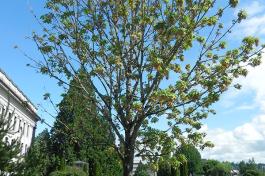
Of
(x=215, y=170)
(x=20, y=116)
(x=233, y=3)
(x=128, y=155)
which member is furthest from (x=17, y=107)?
(x=215, y=170)

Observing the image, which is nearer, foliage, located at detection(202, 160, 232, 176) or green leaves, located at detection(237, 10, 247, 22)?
green leaves, located at detection(237, 10, 247, 22)

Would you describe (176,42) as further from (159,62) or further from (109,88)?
(109,88)

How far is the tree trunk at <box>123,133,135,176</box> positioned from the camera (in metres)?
14.4

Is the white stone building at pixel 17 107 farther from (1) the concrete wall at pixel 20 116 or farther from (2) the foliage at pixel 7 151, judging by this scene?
(2) the foliage at pixel 7 151

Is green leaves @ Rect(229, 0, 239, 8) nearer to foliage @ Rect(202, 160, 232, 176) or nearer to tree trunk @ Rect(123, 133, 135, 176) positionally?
tree trunk @ Rect(123, 133, 135, 176)

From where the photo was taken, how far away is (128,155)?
47.4ft

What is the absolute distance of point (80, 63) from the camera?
50.7 feet

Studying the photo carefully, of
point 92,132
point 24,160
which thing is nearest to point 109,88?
point 92,132

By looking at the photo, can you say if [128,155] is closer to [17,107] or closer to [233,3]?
[233,3]

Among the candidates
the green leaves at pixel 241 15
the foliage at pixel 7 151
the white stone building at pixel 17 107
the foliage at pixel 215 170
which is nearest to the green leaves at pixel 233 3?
the green leaves at pixel 241 15

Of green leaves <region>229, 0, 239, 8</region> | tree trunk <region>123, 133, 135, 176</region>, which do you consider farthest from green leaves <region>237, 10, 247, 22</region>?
tree trunk <region>123, 133, 135, 176</region>

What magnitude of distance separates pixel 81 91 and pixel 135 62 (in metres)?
→ 2.33

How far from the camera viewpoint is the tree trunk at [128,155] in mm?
14383

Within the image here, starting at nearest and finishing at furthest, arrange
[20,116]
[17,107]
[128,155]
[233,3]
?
[233,3], [128,155], [17,107], [20,116]
